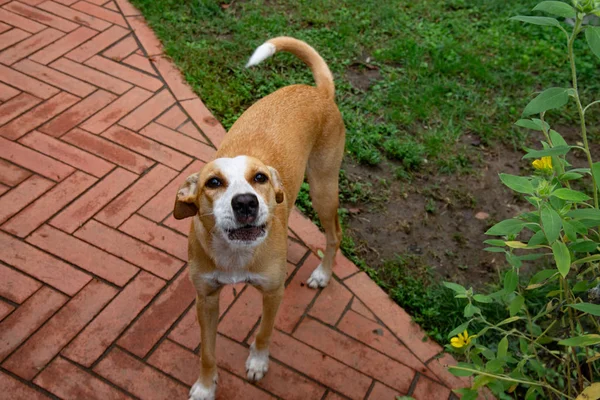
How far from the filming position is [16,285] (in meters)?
3.38

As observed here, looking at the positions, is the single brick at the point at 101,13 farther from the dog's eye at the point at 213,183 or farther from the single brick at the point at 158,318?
the dog's eye at the point at 213,183

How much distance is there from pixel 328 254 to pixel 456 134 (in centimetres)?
179

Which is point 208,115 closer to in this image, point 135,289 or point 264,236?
point 135,289

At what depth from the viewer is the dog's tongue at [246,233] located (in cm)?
249

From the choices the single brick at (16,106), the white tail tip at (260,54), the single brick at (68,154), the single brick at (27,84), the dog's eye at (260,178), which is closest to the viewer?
the dog's eye at (260,178)

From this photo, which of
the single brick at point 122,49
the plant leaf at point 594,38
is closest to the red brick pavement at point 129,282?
the single brick at point 122,49

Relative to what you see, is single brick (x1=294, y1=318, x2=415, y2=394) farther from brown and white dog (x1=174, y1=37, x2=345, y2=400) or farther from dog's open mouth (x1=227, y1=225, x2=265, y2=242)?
dog's open mouth (x1=227, y1=225, x2=265, y2=242)

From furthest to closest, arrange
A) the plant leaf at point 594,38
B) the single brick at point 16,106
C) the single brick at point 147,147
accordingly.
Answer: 1. the single brick at point 16,106
2. the single brick at point 147,147
3. the plant leaf at point 594,38

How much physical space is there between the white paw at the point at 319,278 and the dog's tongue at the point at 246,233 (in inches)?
46.8

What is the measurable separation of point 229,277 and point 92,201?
156 cm

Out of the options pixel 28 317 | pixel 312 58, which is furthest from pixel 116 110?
pixel 28 317

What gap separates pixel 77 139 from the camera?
4.26 m

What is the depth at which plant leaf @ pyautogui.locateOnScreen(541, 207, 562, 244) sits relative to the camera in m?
2.05

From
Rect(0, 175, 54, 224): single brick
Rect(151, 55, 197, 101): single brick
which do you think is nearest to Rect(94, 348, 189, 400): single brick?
Rect(0, 175, 54, 224): single brick
